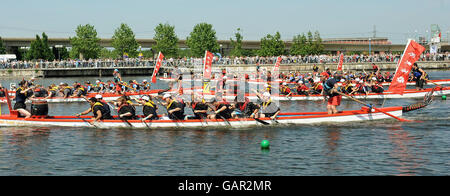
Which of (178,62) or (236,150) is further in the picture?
(178,62)

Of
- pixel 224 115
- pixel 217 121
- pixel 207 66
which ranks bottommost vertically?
pixel 217 121

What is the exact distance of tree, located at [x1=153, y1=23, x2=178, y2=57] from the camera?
316ft

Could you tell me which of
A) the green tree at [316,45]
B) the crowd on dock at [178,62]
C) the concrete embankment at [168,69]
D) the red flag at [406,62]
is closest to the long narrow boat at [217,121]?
the red flag at [406,62]

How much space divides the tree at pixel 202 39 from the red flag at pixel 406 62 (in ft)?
240

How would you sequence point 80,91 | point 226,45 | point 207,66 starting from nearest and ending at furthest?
point 207,66 < point 80,91 < point 226,45

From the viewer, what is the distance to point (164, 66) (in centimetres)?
7612

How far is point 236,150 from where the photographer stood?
64.2 feet

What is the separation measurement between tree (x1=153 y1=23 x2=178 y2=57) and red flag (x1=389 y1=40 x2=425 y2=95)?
245 feet

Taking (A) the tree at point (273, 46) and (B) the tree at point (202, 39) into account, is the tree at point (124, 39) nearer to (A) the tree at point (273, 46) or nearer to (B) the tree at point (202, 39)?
(B) the tree at point (202, 39)

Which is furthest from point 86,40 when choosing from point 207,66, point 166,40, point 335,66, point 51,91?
point 207,66

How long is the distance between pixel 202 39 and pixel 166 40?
701cm

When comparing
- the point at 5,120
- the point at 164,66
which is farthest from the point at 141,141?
the point at 164,66

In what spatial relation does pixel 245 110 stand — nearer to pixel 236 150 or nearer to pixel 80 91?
pixel 236 150

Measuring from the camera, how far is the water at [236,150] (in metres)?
16.8
